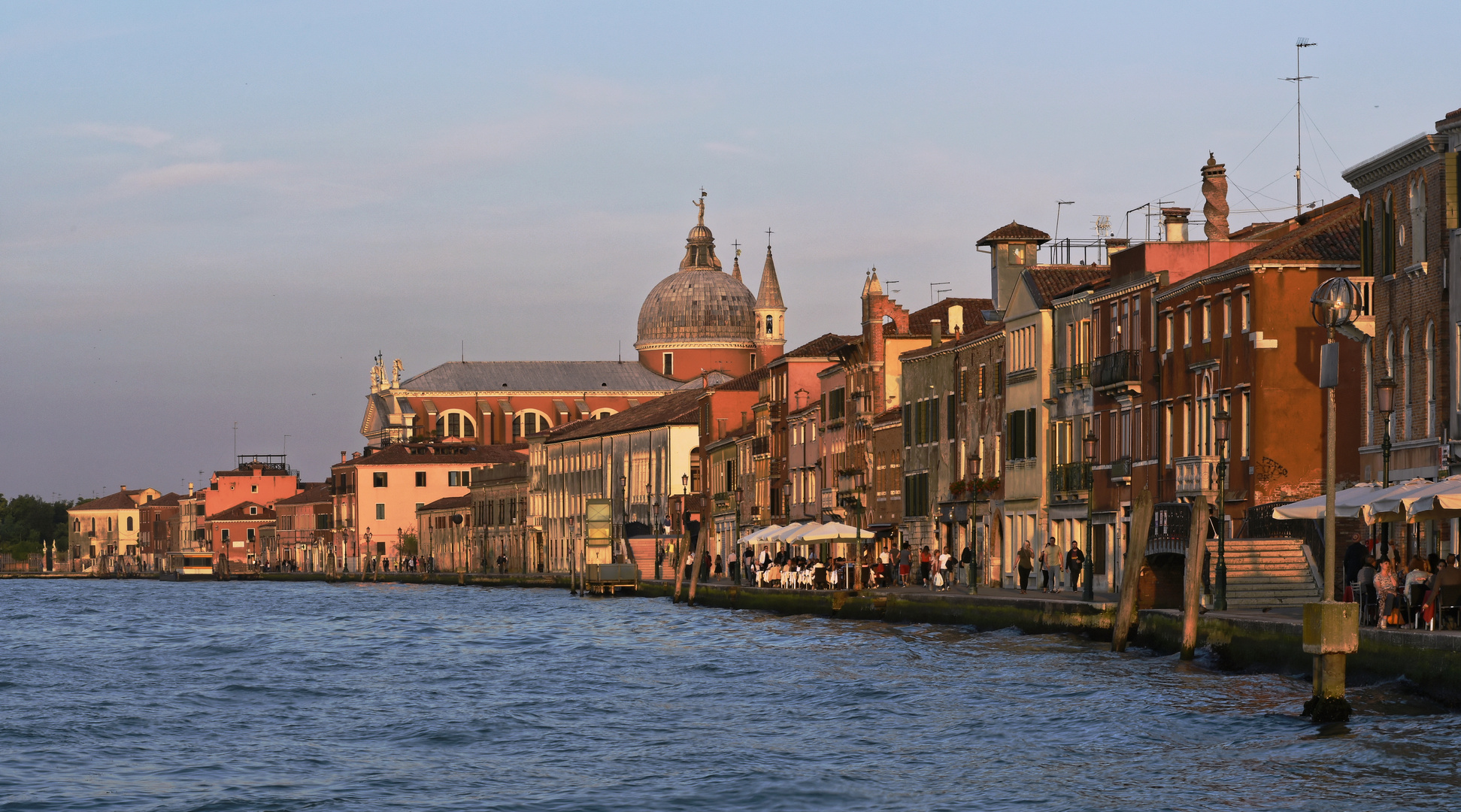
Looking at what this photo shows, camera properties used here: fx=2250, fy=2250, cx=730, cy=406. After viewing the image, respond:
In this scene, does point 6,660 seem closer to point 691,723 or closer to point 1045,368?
point 691,723

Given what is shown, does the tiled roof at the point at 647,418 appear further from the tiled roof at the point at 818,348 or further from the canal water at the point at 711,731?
the canal water at the point at 711,731

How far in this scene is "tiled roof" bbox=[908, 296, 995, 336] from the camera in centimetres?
7106

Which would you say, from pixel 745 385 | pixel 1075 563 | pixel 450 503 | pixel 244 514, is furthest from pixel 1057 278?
pixel 244 514

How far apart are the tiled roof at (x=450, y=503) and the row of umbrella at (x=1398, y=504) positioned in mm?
106933

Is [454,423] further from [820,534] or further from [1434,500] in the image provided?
[1434,500]

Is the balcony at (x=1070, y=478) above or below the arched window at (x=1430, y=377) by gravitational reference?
below

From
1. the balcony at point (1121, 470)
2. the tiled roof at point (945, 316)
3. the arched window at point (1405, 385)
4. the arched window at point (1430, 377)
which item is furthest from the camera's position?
the tiled roof at point (945, 316)

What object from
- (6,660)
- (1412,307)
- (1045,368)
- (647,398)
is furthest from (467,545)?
(1412,307)

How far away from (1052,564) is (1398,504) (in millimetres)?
22923

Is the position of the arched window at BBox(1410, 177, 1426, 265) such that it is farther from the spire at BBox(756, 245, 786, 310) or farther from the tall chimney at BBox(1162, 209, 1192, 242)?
the spire at BBox(756, 245, 786, 310)

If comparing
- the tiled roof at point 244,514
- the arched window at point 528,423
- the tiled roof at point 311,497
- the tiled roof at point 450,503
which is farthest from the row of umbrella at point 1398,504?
the tiled roof at point 244,514

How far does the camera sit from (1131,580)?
1404 inches

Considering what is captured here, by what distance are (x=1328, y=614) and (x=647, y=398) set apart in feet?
430

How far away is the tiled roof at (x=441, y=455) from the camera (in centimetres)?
14412
